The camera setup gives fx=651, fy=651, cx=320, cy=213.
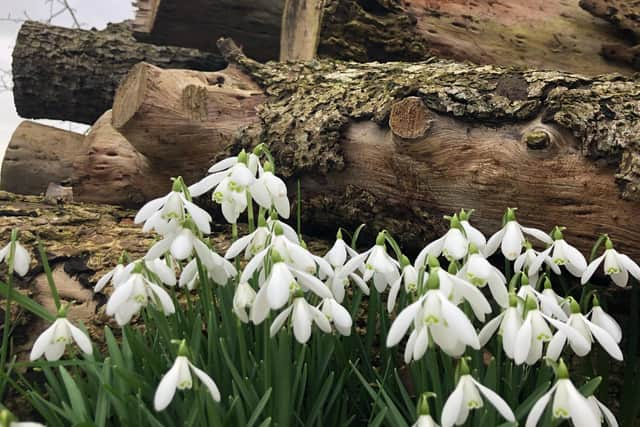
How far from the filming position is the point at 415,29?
10.7 ft

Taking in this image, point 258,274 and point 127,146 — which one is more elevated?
point 258,274

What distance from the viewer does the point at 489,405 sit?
1.15m

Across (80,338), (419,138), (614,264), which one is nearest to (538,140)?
(419,138)

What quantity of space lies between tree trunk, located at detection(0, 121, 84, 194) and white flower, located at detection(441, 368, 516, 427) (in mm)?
3343

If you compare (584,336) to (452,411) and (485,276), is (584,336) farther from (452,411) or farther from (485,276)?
(452,411)

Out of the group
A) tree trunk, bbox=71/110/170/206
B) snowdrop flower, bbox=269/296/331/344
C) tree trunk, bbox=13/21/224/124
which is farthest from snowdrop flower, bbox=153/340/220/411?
tree trunk, bbox=13/21/224/124

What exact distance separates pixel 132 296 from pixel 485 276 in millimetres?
632

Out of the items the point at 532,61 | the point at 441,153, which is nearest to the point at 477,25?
the point at 532,61

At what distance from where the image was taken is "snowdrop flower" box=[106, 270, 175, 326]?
1.15m

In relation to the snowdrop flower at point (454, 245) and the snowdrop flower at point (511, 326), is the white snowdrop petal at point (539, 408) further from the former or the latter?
the snowdrop flower at point (454, 245)

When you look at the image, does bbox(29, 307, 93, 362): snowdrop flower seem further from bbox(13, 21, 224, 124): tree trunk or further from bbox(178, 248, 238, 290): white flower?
bbox(13, 21, 224, 124): tree trunk

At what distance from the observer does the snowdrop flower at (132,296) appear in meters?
1.15

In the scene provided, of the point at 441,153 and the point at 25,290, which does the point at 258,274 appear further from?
the point at 25,290

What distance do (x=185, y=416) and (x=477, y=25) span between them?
280cm
